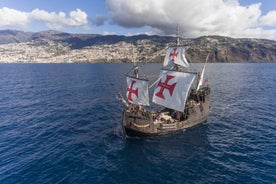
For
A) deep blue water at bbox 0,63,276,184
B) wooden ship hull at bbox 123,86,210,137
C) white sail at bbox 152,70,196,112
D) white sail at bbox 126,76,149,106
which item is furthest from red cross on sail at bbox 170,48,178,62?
deep blue water at bbox 0,63,276,184

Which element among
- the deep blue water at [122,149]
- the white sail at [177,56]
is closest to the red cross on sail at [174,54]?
the white sail at [177,56]

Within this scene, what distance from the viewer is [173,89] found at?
4050 centimetres

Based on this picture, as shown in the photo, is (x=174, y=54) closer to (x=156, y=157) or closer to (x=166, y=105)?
(x=166, y=105)

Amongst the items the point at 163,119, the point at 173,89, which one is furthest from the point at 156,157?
the point at 173,89

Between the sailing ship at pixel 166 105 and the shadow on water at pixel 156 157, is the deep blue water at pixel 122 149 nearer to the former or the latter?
the shadow on water at pixel 156 157

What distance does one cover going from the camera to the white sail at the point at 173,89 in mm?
38938

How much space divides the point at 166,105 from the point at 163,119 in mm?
4062

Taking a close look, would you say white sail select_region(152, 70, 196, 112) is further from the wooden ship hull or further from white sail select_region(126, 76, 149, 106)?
white sail select_region(126, 76, 149, 106)

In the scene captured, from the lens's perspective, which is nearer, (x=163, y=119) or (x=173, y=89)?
(x=163, y=119)

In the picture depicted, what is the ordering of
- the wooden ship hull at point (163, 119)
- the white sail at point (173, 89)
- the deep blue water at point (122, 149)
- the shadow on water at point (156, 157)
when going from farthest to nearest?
the white sail at point (173, 89) → the wooden ship hull at point (163, 119) → the deep blue water at point (122, 149) → the shadow on water at point (156, 157)

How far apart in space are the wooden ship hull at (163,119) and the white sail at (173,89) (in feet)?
8.73

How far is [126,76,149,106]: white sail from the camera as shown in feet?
122

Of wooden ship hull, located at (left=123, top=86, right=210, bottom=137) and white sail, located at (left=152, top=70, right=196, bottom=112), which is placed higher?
white sail, located at (left=152, top=70, right=196, bottom=112)

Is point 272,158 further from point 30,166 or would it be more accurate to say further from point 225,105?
point 30,166
